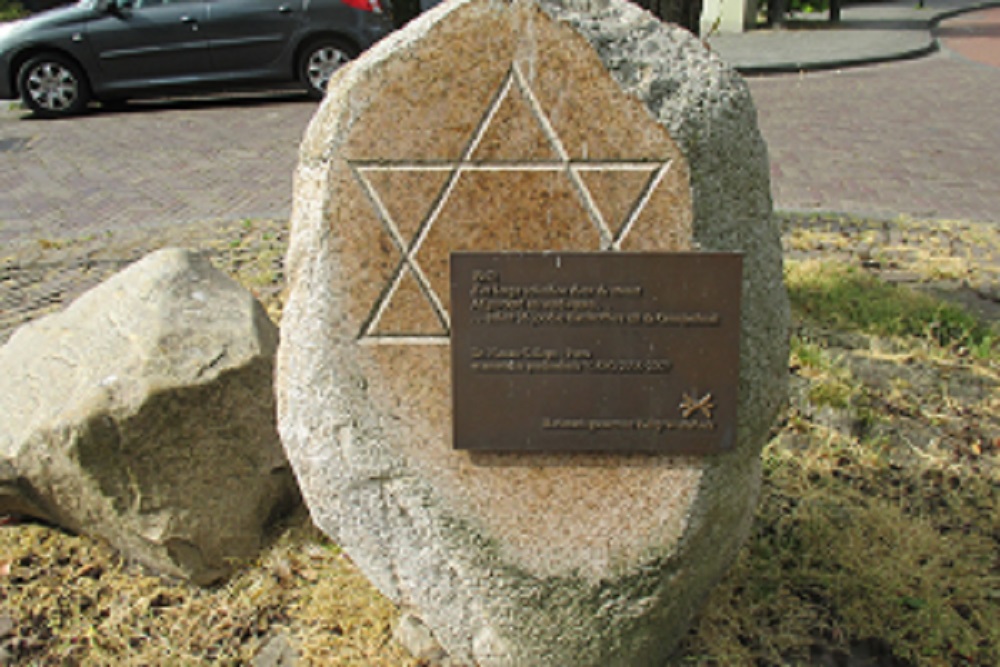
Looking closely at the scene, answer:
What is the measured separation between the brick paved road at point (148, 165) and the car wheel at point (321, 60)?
30cm

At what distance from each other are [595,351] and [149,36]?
9413mm

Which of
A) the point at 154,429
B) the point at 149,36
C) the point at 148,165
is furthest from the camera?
the point at 149,36

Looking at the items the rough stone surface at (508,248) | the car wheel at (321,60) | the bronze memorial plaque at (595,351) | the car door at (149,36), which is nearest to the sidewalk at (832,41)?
the car wheel at (321,60)

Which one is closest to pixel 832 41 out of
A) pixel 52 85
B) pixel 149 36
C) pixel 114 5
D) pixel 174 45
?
pixel 174 45

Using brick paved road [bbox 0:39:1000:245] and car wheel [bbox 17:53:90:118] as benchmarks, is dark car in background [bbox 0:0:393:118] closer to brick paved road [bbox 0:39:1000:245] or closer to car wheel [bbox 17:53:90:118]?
car wheel [bbox 17:53:90:118]

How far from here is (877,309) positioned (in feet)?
15.3

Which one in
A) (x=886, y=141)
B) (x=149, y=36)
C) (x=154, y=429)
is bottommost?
(x=886, y=141)

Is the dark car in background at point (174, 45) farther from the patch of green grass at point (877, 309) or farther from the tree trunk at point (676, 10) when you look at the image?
the patch of green grass at point (877, 309)

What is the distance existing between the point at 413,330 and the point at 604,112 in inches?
28.1

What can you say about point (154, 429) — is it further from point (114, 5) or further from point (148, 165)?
point (114, 5)

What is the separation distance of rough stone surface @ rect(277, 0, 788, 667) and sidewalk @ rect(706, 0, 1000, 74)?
321 inches

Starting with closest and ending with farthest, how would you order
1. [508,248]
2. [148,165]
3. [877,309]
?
1. [508,248]
2. [877,309]
3. [148,165]

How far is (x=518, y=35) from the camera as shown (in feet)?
7.37

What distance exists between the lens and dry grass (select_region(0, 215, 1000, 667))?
9.03 ft
